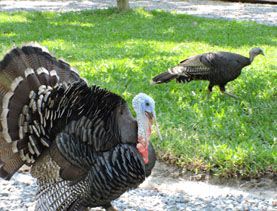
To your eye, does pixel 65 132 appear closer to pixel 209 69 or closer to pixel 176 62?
pixel 209 69

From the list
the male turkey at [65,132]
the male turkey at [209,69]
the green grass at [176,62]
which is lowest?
the green grass at [176,62]

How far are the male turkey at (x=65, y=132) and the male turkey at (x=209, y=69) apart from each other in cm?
342

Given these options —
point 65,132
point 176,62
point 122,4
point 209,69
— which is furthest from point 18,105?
point 122,4

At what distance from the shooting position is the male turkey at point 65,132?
3803mm

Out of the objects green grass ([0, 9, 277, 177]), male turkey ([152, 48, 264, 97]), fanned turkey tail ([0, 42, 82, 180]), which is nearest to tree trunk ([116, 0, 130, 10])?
green grass ([0, 9, 277, 177])

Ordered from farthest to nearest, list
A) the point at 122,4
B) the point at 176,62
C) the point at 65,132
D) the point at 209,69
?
the point at 122,4 < the point at 176,62 < the point at 209,69 < the point at 65,132

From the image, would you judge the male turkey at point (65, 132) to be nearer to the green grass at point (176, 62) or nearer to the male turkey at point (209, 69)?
the green grass at point (176, 62)

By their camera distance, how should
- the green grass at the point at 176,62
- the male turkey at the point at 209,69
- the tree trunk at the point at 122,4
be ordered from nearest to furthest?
the green grass at the point at 176,62 < the male turkey at the point at 209,69 < the tree trunk at the point at 122,4

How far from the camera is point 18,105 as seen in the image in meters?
3.86

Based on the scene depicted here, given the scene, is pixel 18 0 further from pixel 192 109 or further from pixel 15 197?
pixel 15 197

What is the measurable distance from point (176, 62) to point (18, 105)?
523cm

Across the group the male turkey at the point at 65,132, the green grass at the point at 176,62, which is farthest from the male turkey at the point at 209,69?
the male turkey at the point at 65,132

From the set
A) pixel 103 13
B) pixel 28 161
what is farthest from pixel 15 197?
pixel 103 13

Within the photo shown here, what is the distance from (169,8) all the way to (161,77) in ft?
38.4
